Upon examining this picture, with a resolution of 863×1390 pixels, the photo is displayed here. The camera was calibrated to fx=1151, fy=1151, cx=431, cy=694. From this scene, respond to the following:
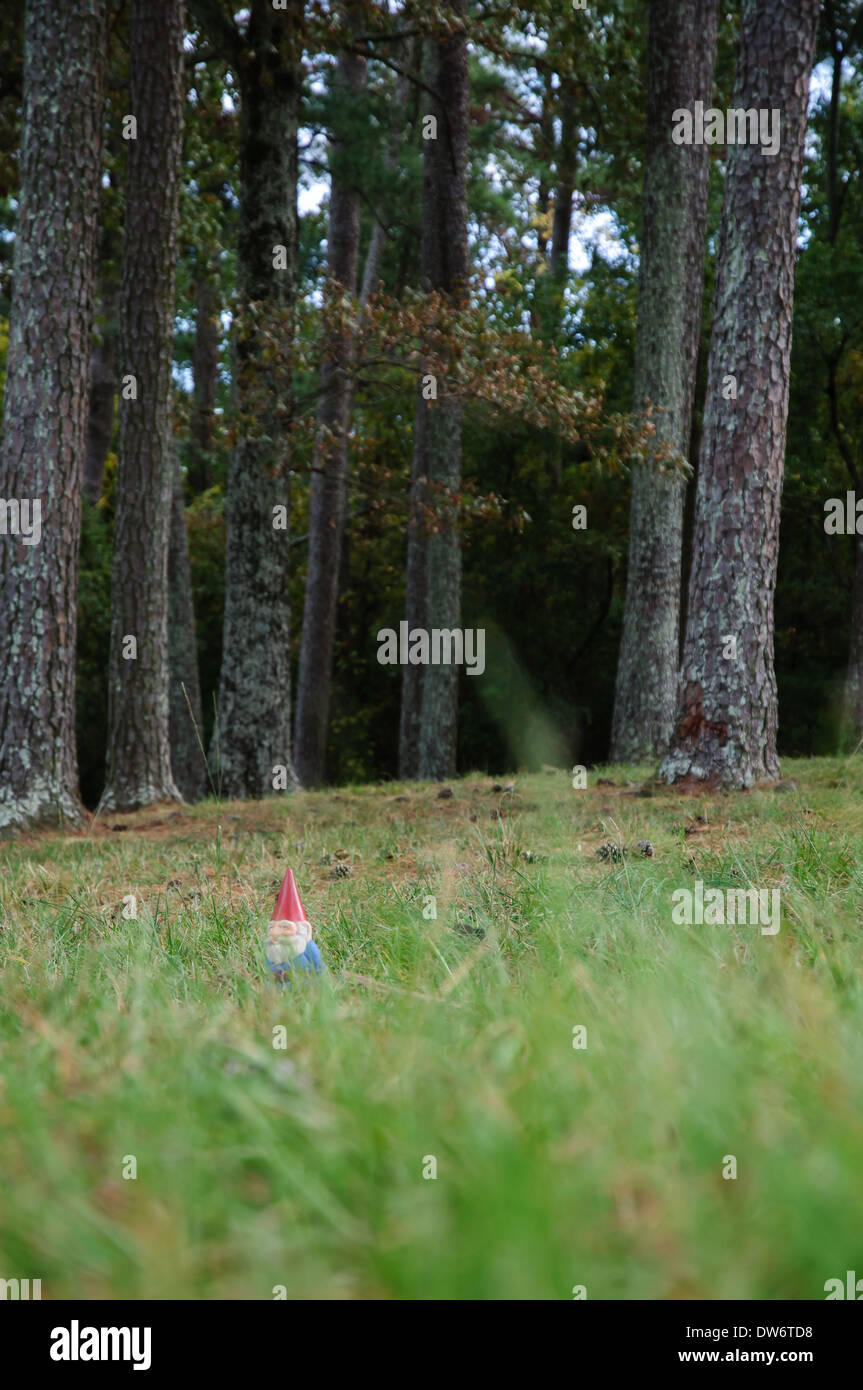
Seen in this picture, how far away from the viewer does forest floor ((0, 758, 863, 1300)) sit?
1.37 meters

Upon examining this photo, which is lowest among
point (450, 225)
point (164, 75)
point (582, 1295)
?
point (582, 1295)

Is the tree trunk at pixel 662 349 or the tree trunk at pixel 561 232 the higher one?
the tree trunk at pixel 561 232

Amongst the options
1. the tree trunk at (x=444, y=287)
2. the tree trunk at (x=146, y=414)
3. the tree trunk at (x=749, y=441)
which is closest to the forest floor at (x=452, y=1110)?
the tree trunk at (x=749, y=441)

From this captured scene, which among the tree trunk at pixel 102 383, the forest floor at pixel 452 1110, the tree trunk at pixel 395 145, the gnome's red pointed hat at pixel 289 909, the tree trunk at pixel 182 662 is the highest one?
the tree trunk at pixel 395 145

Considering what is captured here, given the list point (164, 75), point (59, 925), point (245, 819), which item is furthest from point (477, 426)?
point (59, 925)

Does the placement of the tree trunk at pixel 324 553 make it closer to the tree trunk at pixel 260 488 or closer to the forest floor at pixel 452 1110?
the tree trunk at pixel 260 488

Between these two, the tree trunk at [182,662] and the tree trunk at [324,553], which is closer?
the tree trunk at [182,662]

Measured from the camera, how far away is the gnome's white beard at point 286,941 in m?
3.13

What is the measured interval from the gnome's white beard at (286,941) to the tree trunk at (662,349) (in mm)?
9684

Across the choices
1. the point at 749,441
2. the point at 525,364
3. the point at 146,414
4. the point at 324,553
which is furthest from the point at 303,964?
the point at 324,553

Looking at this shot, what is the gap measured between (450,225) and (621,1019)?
14796 millimetres

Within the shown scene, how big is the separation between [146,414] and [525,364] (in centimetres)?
619
